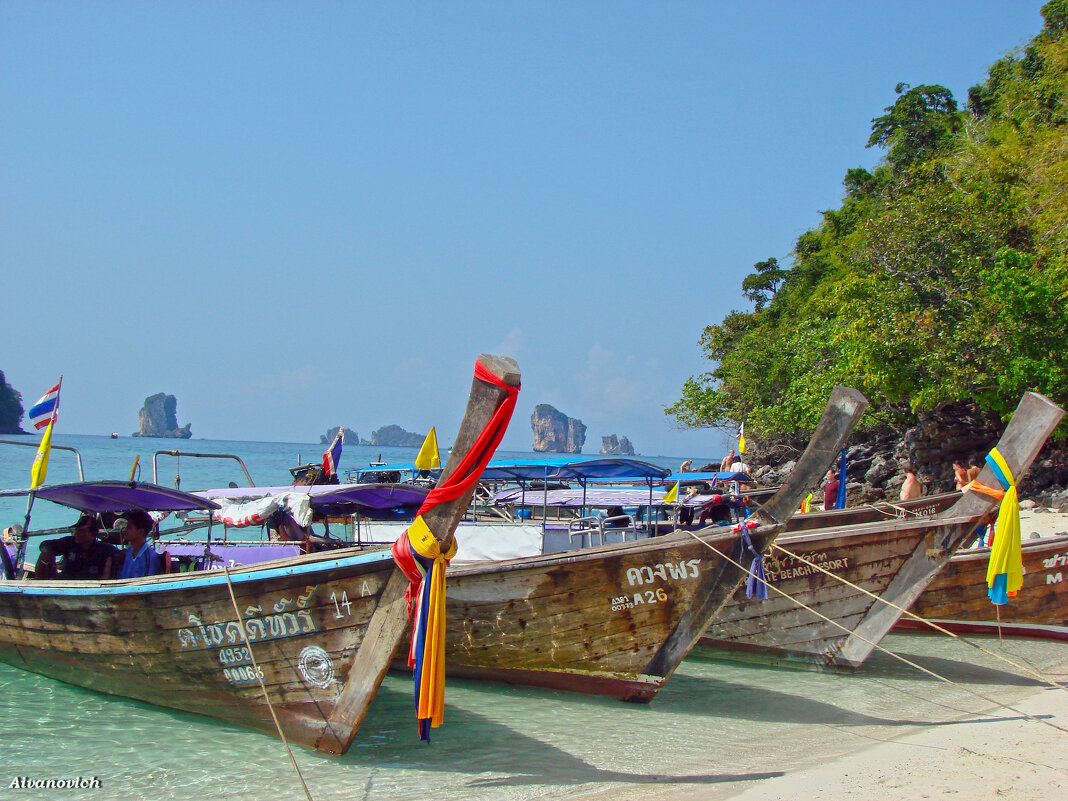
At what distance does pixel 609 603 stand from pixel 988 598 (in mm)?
5585

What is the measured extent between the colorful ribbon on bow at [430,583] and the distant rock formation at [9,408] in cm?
9185

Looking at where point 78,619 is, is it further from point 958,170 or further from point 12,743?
point 958,170

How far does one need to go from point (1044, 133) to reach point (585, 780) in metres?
26.4

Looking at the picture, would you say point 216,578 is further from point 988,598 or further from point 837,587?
point 988,598

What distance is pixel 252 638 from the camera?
6.13 metres

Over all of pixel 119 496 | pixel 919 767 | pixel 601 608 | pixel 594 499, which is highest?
pixel 594 499

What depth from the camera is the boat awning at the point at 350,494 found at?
10766mm

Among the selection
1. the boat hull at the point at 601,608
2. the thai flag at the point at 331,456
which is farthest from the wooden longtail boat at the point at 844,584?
the thai flag at the point at 331,456

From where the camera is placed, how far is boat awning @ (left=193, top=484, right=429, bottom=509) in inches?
424

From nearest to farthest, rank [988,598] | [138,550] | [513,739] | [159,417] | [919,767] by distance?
[919,767]
[513,739]
[138,550]
[988,598]
[159,417]

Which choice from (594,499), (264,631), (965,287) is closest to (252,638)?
(264,631)

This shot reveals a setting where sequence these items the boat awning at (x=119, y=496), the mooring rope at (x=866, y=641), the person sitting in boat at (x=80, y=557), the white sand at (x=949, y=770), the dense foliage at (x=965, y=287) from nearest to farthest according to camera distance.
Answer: the white sand at (x=949, y=770) → the mooring rope at (x=866, y=641) → the boat awning at (x=119, y=496) → the person sitting in boat at (x=80, y=557) → the dense foliage at (x=965, y=287)

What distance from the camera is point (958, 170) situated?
29.0 m

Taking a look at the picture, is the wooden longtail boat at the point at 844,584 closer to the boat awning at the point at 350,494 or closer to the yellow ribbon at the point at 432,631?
the yellow ribbon at the point at 432,631
